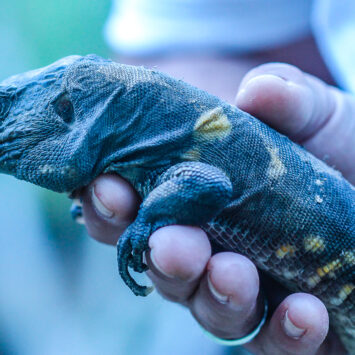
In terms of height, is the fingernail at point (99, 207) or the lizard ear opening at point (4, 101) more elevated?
the lizard ear opening at point (4, 101)

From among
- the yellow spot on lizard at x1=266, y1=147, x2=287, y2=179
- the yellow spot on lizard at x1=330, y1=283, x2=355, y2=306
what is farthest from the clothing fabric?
the yellow spot on lizard at x1=330, y1=283, x2=355, y2=306

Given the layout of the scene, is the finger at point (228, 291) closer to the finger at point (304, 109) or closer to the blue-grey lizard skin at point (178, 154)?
the blue-grey lizard skin at point (178, 154)

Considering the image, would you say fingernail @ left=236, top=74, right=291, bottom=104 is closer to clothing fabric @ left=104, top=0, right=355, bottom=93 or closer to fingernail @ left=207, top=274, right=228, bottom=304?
fingernail @ left=207, top=274, right=228, bottom=304

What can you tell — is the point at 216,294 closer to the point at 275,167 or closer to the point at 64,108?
the point at 275,167

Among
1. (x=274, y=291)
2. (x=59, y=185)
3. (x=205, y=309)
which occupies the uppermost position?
(x=59, y=185)

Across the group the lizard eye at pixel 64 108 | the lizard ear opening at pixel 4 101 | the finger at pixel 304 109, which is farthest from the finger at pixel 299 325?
the lizard ear opening at pixel 4 101

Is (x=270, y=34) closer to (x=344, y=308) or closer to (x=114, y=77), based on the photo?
(x=114, y=77)

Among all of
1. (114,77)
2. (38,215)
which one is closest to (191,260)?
(114,77)
